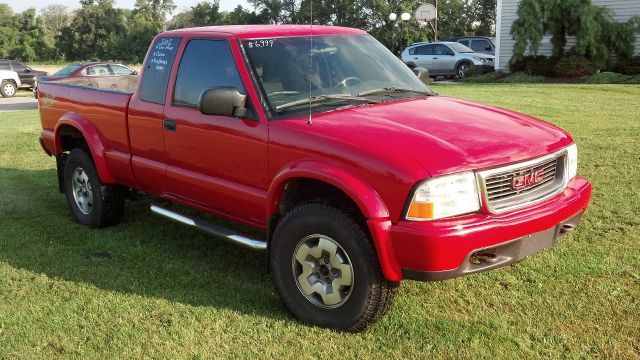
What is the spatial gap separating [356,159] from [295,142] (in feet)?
1.69

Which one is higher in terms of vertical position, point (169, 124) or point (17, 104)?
point (169, 124)

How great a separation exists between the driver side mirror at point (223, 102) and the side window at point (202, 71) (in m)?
0.24

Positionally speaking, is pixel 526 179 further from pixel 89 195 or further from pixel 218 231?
pixel 89 195

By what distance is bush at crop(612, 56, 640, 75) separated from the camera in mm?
21406

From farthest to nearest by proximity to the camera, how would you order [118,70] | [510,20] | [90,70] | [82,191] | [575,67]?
[510,20], [575,67], [118,70], [90,70], [82,191]

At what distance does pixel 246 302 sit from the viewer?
4254 mm

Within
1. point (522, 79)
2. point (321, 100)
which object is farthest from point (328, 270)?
point (522, 79)

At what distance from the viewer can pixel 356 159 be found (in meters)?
3.50

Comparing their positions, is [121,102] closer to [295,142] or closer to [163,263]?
[163,263]

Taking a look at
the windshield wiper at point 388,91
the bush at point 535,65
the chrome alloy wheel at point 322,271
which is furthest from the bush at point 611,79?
the chrome alloy wheel at point 322,271

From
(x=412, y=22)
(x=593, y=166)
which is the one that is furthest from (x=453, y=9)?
(x=593, y=166)

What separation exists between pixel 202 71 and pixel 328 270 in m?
1.90

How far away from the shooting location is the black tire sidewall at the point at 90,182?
231 inches

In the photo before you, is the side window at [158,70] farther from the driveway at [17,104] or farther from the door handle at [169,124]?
the driveway at [17,104]
